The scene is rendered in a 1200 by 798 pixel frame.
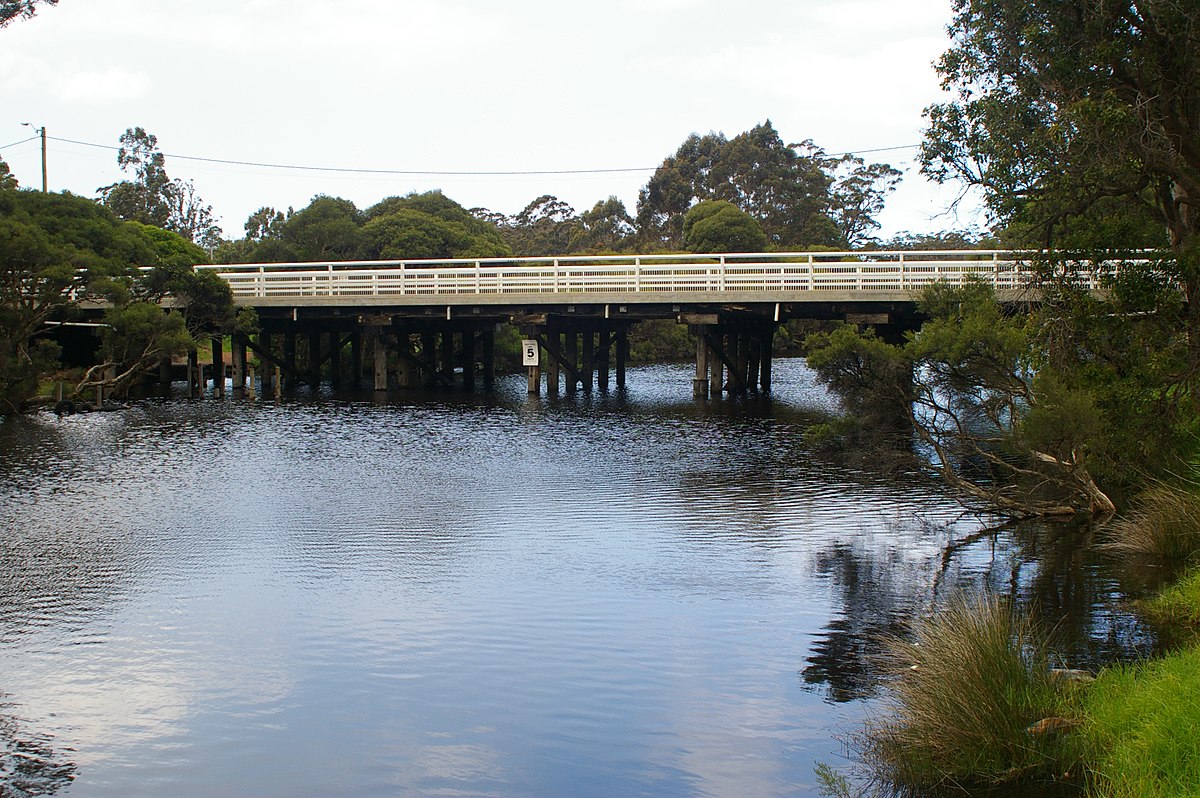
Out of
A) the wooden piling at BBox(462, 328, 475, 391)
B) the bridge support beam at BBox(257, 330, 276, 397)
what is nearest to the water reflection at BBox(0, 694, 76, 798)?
the bridge support beam at BBox(257, 330, 276, 397)

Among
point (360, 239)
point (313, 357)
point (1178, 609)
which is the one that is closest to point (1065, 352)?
point (1178, 609)

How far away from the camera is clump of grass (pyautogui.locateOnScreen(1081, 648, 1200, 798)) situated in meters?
6.02

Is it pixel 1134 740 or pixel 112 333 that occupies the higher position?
pixel 112 333

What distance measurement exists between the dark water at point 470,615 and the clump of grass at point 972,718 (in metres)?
0.65

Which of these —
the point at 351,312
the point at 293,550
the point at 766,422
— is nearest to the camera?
the point at 293,550

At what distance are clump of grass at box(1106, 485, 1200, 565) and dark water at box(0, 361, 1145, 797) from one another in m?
0.59

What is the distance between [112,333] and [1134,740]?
3107cm

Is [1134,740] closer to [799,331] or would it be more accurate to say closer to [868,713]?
[868,713]

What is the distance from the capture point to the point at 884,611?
11328mm

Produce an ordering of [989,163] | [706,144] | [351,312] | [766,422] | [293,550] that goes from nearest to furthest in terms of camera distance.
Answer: [293,550], [989,163], [766,422], [351,312], [706,144]

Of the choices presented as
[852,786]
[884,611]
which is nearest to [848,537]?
[884,611]

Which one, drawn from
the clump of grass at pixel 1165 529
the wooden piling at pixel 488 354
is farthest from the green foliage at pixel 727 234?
the clump of grass at pixel 1165 529

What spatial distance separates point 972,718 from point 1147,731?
1.07 meters

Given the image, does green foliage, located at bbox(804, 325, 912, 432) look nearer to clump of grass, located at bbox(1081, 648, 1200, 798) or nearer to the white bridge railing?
clump of grass, located at bbox(1081, 648, 1200, 798)
